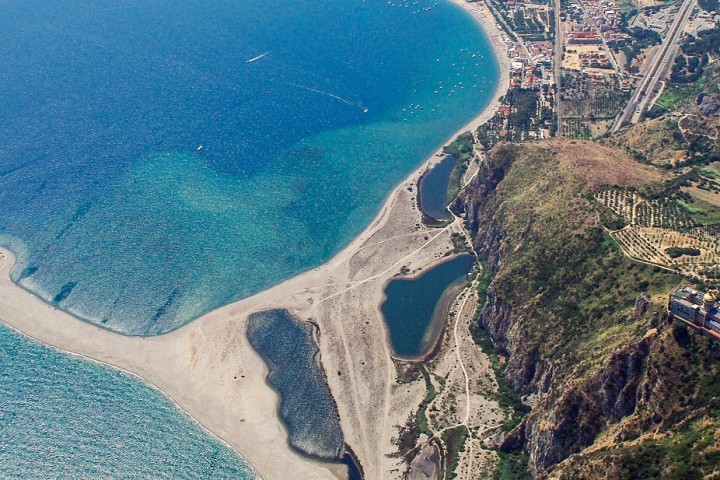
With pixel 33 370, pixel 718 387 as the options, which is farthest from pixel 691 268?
pixel 33 370

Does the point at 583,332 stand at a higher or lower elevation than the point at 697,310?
lower

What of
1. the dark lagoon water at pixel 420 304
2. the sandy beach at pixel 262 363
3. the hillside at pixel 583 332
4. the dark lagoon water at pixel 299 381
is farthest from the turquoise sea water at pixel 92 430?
the hillside at pixel 583 332

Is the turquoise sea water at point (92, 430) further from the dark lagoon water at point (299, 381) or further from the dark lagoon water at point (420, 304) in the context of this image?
the dark lagoon water at point (420, 304)

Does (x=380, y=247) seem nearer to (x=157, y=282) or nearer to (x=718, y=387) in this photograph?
(x=157, y=282)

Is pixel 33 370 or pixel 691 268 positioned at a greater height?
pixel 691 268

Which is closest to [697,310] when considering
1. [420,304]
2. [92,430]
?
[420,304]

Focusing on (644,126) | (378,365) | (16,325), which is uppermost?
(644,126)

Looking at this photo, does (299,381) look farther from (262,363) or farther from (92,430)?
(92,430)
